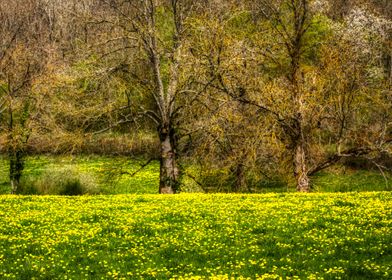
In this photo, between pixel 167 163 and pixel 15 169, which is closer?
pixel 167 163

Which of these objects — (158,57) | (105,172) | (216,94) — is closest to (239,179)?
(216,94)

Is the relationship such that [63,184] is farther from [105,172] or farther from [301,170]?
[301,170]

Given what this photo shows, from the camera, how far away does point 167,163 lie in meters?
32.2

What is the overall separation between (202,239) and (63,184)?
20289 millimetres

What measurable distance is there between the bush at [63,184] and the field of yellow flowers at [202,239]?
11071mm

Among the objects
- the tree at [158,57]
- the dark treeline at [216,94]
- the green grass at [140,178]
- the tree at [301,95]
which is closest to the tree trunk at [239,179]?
the dark treeline at [216,94]

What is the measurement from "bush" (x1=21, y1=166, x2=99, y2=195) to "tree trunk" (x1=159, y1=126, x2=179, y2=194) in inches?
218

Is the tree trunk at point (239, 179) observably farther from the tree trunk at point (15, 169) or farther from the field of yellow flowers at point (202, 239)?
the tree trunk at point (15, 169)

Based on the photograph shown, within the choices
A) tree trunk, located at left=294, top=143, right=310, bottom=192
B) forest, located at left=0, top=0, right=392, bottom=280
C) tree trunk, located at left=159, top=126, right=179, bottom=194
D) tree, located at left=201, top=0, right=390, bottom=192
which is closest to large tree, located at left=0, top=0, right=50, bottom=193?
forest, located at left=0, top=0, right=392, bottom=280

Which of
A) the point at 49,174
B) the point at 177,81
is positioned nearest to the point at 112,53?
the point at 177,81

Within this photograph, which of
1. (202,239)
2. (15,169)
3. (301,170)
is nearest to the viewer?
(202,239)

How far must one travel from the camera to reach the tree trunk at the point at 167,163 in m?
32.1

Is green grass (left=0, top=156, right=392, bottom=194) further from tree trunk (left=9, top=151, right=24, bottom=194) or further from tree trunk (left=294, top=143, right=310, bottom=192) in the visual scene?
tree trunk (left=294, top=143, right=310, bottom=192)

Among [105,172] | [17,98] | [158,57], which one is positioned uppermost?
[158,57]
